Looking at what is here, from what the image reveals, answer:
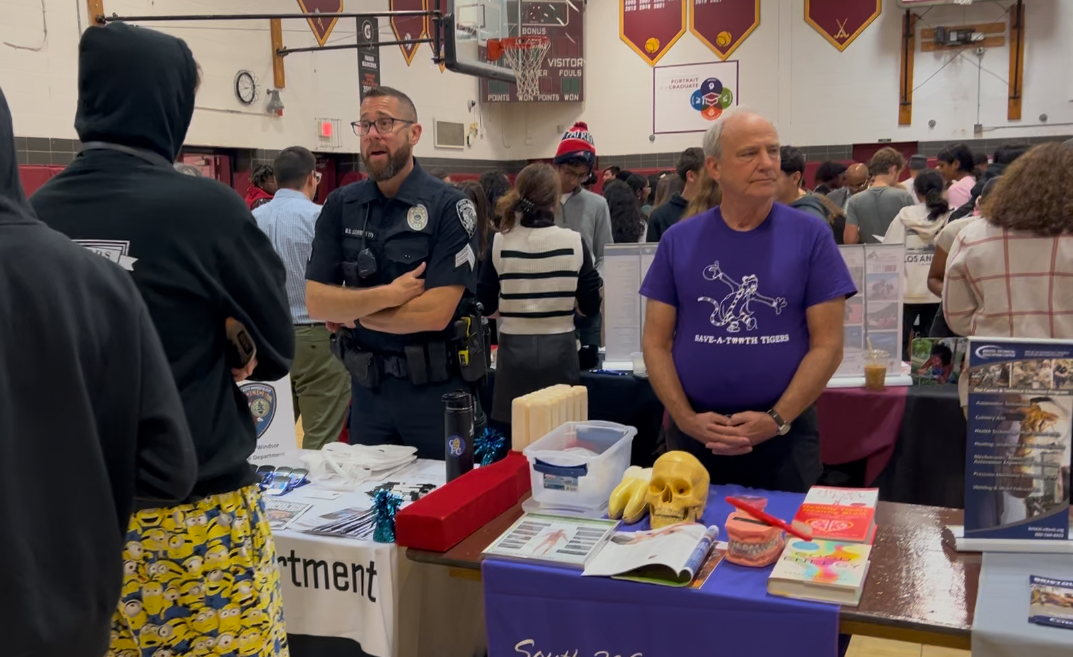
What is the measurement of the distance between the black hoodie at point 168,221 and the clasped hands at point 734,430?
3.91 feet

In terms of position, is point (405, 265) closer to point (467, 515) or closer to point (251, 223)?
point (467, 515)

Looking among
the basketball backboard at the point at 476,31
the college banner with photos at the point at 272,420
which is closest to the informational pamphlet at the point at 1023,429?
the college banner with photos at the point at 272,420

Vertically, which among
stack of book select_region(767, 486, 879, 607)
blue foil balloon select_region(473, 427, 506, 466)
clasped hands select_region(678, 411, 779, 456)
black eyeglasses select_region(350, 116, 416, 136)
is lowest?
stack of book select_region(767, 486, 879, 607)

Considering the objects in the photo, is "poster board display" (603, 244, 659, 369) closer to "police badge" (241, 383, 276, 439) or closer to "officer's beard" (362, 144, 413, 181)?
"officer's beard" (362, 144, 413, 181)

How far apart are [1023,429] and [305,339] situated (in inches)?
121

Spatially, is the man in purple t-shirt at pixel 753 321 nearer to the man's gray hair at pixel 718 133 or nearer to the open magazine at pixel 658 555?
the man's gray hair at pixel 718 133

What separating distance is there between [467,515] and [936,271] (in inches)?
97.7

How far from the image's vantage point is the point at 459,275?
8.41 ft

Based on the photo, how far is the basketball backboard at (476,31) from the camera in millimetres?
7547

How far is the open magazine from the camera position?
5.34 ft

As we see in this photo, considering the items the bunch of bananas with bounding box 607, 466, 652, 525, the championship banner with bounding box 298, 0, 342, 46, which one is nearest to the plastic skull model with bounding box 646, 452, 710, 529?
the bunch of bananas with bounding box 607, 466, 652, 525

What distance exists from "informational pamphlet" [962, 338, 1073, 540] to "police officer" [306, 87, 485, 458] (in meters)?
1.41

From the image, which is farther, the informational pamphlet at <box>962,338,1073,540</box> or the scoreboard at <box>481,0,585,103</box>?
the scoreboard at <box>481,0,585,103</box>

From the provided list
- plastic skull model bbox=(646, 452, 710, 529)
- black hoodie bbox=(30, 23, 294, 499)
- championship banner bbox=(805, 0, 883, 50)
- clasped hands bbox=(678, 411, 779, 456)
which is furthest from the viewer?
championship banner bbox=(805, 0, 883, 50)
